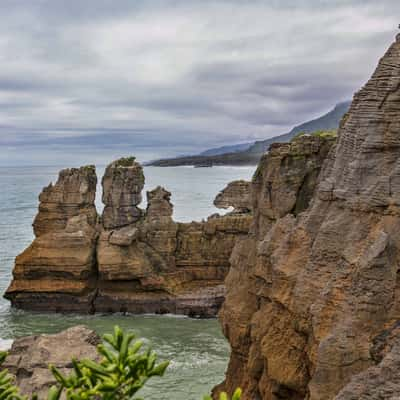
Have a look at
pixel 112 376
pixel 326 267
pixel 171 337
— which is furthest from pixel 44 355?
pixel 171 337

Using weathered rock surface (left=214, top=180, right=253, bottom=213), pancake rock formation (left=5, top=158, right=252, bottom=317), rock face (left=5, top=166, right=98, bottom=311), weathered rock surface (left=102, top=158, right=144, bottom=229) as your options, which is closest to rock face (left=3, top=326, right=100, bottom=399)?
rock face (left=5, top=166, right=98, bottom=311)

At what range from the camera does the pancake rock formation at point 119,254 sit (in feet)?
135

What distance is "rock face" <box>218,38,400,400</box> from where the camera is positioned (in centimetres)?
976

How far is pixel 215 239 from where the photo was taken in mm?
44375

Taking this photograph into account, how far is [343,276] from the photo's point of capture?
10.7 m

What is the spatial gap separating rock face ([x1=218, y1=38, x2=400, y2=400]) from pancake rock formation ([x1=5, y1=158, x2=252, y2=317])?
26002 millimetres

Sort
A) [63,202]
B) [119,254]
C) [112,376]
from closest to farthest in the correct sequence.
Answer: [112,376], [119,254], [63,202]

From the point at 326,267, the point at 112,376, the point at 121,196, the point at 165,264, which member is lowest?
the point at 165,264

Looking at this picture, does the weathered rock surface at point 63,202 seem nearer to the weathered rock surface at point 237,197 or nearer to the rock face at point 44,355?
the weathered rock surface at point 237,197

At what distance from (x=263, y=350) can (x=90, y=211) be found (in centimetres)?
3270

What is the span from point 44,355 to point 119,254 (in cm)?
2292

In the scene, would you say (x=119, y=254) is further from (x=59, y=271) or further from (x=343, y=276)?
(x=343, y=276)

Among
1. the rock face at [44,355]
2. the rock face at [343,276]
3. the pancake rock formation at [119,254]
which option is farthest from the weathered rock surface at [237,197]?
the rock face at [343,276]

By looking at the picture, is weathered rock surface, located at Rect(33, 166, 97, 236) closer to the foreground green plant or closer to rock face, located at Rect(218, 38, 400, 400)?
rock face, located at Rect(218, 38, 400, 400)
